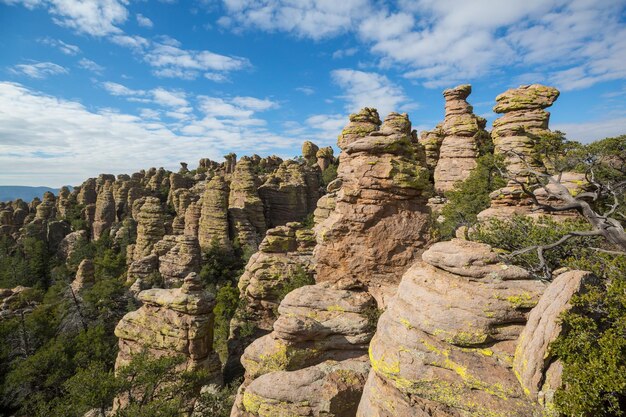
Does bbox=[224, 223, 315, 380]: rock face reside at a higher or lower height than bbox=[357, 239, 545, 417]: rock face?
lower

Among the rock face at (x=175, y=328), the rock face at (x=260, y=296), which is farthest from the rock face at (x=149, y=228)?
the rock face at (x=175, y=328)

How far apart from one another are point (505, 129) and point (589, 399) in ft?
92.9

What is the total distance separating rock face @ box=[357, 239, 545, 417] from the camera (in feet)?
23.0

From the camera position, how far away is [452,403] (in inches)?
282

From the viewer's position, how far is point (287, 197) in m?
54.8

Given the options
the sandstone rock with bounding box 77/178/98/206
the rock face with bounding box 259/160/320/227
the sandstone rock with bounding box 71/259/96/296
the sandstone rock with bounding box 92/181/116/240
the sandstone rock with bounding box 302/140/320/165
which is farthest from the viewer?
the sandstone rock with bounding box 302/140/320/165

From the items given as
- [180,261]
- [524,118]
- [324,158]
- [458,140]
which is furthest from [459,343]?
[324,158]

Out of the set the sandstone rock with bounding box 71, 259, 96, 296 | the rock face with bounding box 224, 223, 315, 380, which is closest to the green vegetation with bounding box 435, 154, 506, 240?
the rock face with bounding box 224, 223, 315, 380

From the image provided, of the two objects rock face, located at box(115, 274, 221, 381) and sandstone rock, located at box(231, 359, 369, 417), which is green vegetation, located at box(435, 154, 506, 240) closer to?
sandstone rock, located at box(231, 359, 369, 417)

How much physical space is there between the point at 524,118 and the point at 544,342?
91.6 ft

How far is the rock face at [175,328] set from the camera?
64.5ft

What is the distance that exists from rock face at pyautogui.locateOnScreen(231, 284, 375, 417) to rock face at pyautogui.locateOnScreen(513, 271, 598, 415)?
694 centimetres

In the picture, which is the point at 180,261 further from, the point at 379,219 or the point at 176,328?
the point at 379,219

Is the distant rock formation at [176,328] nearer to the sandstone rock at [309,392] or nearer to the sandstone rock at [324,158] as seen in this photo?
the sandstone rock at [309,392]
